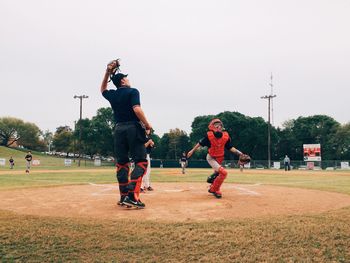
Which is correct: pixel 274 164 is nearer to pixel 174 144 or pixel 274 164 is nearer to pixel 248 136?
pixel 248 136

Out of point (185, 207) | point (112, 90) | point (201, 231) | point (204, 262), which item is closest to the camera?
point (204, 262)

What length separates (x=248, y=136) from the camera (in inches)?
3088

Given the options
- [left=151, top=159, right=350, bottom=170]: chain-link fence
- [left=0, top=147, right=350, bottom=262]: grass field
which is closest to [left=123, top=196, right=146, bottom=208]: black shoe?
[left=0, top=147, right=350, bottom=262]: grass field

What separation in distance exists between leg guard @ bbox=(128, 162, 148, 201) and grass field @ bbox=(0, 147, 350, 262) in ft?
3.93

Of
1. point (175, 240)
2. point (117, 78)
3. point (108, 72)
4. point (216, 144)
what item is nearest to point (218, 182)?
point (216, 144)

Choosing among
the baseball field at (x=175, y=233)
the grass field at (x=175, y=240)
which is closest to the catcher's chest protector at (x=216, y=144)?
the baseball field at (x=175, y=233)

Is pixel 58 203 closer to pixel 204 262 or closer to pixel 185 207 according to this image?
pixel 185 207

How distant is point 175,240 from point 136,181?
7.98 feet

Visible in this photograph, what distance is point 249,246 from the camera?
3914 millimetres

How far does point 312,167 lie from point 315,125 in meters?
38.8

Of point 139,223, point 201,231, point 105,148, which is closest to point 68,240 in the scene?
point 139,223

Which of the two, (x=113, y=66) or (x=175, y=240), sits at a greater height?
(x=113, y=66)

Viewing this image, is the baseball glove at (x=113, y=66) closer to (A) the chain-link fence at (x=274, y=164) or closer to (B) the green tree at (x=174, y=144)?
(A) the chain-link fence at (x=274, y=164)

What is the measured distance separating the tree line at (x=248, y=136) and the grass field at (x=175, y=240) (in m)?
63.1
